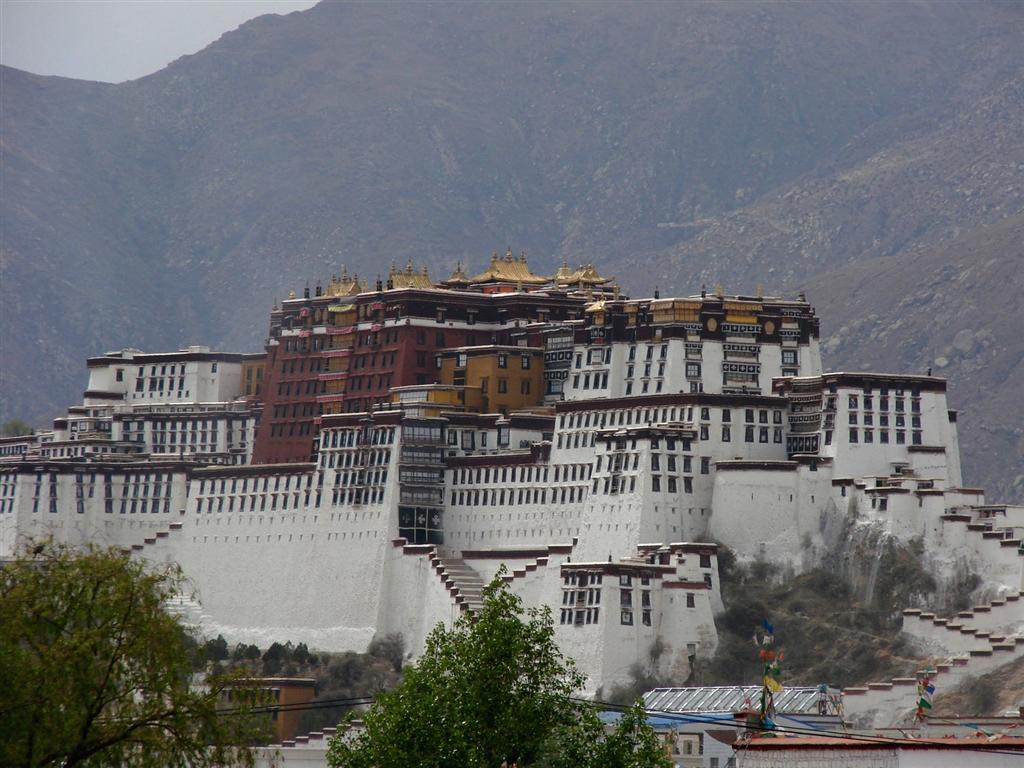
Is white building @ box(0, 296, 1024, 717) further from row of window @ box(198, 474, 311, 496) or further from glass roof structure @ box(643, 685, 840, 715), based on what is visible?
glass roof structure @ box(643, 685, 840, 715)

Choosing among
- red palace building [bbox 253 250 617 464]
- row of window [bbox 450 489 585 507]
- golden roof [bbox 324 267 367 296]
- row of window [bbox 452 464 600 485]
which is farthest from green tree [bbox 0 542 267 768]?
golden roof [bbox 324 267 367 296]

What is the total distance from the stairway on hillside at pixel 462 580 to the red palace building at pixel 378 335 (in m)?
16.8

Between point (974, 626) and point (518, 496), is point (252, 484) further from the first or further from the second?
point (974, 626)

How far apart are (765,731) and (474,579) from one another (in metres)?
77.1

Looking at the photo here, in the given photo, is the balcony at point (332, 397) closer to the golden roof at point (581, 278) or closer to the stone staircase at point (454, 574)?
the golden roof at point (581, 278)

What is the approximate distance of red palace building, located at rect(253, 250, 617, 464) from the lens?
167 m

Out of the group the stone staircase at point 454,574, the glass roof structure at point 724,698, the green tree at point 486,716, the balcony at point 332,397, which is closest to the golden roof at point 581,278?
the balcony at point 332,397

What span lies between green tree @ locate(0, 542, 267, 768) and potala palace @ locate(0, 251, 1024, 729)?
2591 inches

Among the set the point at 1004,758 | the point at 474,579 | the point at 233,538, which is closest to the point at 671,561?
the point at 474,579

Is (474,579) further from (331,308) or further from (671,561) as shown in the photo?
(331,308)

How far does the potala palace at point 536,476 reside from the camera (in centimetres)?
13750

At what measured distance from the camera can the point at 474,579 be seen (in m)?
148

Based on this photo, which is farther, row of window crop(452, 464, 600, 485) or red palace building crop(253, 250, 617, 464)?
red palace building crop(253, 250, 617, 464)

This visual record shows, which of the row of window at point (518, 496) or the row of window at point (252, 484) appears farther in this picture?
the row of window at point (252, 484)
